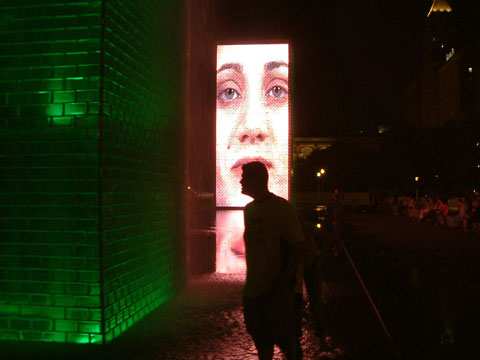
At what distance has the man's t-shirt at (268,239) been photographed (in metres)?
3.83

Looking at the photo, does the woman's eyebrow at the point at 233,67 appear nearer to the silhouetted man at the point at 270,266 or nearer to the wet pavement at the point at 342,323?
the wet pavement at the point at 342,323

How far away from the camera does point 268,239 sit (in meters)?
3.84

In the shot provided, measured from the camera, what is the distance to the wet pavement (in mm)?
5020

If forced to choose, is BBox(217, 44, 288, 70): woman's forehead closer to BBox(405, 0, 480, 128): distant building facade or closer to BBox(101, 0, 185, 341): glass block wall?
BBox(101, 0, 185, 341): glass block wall

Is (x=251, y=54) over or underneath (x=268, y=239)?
over

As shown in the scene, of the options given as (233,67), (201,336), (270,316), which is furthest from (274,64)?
(270,316)

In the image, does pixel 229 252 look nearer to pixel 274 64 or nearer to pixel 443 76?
pixel 274 64

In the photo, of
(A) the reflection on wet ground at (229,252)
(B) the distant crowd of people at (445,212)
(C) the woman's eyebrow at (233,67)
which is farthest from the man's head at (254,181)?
(B) the distant crowd of people at (445,212)

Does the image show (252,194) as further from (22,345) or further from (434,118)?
(434,118)

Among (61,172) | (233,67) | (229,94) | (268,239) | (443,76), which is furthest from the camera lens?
(443,76)

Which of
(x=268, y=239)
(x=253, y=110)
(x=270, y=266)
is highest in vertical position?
(x=253, y=110)

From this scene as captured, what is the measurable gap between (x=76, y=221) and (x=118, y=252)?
63 centimetres

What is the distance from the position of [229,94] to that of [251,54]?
5.92ft

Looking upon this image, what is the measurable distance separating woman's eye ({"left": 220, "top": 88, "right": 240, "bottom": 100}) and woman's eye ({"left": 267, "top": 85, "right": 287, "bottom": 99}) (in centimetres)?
136
